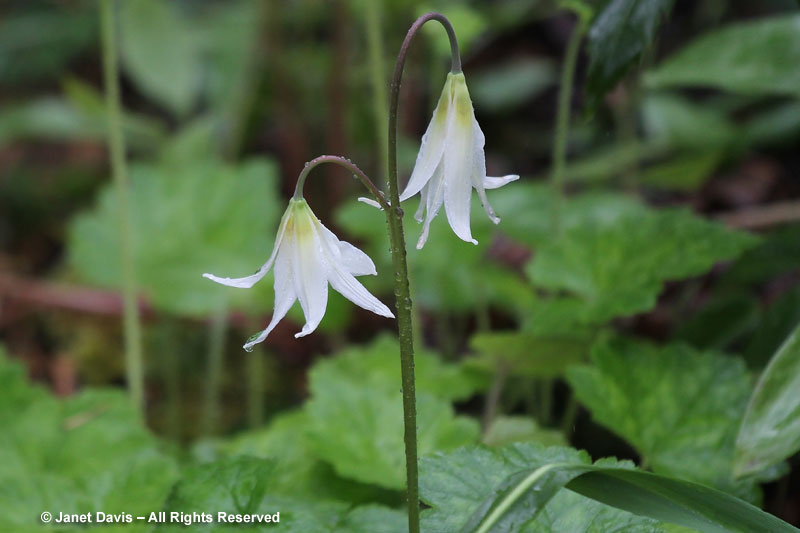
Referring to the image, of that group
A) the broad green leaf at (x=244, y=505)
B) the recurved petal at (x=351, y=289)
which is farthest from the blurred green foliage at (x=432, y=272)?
the recurved petal at (x=351, y=289)

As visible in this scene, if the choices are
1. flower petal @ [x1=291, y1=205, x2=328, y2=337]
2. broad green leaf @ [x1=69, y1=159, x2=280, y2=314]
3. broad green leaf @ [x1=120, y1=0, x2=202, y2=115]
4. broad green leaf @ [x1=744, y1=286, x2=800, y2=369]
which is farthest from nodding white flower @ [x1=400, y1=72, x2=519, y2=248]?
broad green leaf @ [x1=120, y1=0, x2=202, y2=115]

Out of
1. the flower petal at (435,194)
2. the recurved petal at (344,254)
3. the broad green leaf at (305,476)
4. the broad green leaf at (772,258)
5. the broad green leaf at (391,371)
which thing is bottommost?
the broad green leaf at (305,476)

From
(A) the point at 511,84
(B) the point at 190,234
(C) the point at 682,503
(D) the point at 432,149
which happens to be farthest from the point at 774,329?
(A) the point at 511,84

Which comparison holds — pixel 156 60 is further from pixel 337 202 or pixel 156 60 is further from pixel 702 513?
pixel 702 513

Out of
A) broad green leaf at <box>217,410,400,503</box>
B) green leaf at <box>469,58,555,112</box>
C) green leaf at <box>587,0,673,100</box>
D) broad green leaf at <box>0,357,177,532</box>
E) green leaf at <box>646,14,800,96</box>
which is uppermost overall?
green leaf at <box>469,58,555,112</box>

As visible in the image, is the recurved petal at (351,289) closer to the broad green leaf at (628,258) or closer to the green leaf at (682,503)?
the green leaf at (682,503)

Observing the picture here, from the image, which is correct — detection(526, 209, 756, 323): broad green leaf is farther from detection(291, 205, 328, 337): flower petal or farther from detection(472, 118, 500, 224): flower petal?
detection(291, 205, 328, 337): flower petal
